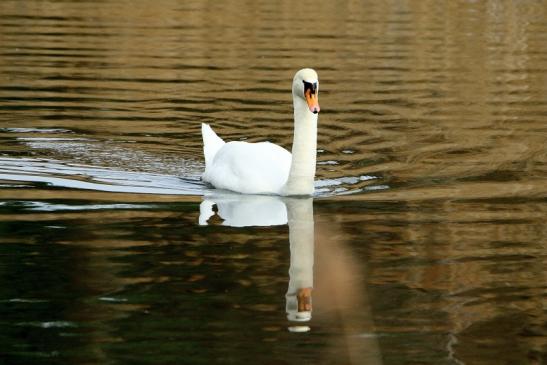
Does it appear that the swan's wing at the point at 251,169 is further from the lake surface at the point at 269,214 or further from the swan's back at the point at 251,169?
the lake surface at the point at 269,214

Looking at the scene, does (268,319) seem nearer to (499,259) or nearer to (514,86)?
(499,259)

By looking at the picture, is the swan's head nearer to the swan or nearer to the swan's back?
the swan

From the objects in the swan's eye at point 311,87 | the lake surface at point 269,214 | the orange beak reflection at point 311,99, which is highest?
the swan's eye at point 311,87

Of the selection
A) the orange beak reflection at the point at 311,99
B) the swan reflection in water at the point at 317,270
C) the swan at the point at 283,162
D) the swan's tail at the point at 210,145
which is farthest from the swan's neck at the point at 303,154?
the swan's tail at the point at 210,145

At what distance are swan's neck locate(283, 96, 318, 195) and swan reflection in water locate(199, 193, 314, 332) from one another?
91 mm

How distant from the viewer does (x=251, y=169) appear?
11.2 meters

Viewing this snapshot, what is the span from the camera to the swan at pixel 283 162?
10855 millimetres

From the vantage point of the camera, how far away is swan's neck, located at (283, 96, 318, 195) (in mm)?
10875

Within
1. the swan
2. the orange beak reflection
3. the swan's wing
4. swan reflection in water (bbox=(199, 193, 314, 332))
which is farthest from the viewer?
the swan's wing

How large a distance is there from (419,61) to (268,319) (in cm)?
1445

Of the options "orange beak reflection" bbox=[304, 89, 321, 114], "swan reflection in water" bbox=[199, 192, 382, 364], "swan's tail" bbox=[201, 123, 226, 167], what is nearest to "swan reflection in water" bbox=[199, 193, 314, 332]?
"swan reflection in water" bbox=[199, 192, 382, 364]

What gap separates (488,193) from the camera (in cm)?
1120

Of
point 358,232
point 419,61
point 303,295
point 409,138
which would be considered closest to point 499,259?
point 358,232

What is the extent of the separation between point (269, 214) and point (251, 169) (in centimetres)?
94
